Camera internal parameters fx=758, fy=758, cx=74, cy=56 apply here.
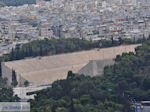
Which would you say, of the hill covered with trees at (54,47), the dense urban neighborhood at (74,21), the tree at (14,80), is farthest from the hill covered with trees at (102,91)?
the dense urban neighborhood at (74,21)

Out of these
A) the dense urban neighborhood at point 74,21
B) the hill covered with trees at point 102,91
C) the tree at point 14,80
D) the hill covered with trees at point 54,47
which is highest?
the hill covered with trees at point 102,91

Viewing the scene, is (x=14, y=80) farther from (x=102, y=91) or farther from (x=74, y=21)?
(x=74, y=21)

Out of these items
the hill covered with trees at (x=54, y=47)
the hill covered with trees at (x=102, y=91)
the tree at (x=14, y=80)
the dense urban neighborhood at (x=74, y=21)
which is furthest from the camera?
the dense urban neighborhood at (x=74, y=21)

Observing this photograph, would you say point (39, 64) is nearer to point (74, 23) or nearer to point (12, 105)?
point (12, 105)

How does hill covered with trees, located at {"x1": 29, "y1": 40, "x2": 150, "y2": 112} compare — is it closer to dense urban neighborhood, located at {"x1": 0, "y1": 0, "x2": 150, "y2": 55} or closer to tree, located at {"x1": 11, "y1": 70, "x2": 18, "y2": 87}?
tree, located at {"x1": 11, "y1": 70, "x2": 18, "y2": 87}

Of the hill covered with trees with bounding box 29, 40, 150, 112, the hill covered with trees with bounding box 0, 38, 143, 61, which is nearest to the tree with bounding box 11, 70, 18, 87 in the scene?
the hill covered with trees with bounding box 0, 38, 143, 61

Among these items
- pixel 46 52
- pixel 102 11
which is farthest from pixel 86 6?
pixel 46 52

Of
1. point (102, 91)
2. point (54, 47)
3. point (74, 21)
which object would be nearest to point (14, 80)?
point (54, 47)

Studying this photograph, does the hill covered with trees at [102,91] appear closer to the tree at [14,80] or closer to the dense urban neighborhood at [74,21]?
the tree at [14,80]

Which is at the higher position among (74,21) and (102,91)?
(102,91)
